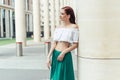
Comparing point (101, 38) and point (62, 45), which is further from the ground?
point (101, 38)

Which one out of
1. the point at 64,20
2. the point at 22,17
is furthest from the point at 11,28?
the point at 64,20

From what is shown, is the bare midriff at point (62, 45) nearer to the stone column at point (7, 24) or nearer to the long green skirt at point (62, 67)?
the long green skirt at point (62, 67)

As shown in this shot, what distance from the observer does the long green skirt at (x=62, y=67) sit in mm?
4973

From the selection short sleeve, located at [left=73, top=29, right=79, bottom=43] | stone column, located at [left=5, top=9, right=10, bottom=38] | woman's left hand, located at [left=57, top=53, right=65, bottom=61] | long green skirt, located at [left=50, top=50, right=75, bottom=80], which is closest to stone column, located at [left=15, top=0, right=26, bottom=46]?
long green skirt, located at [left=50, top=50, right=75, bottom=80]

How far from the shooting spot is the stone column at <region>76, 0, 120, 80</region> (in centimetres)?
421

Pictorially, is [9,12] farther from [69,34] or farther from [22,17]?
[69,34]

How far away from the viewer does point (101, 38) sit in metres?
4.26

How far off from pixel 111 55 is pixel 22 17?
24.3 metres

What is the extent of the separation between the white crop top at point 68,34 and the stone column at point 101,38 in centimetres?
35

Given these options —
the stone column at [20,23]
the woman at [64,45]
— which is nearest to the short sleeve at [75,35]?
the woman at [64,45]

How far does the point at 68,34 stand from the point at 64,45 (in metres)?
0.21

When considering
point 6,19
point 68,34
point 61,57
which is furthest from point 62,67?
point 6,19

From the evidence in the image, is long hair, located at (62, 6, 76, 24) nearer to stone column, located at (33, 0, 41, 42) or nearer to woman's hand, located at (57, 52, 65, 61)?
woman's hand, located at (57, 52, 65, 61)

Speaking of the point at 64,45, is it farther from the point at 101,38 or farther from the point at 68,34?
the point at 101,38
